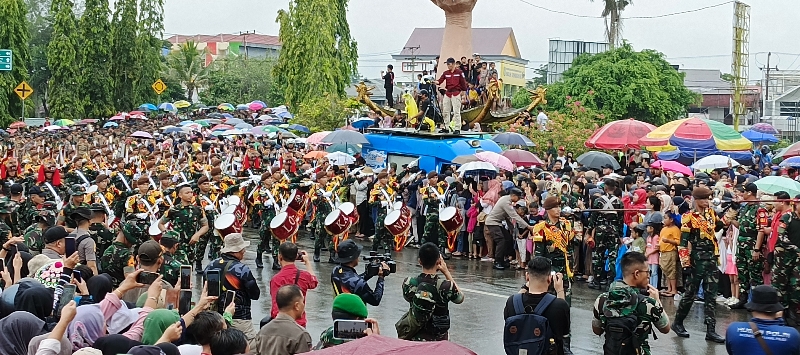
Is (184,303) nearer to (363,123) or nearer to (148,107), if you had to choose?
(363,123)

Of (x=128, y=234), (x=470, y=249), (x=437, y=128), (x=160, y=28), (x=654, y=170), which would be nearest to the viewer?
(x=128, y=234)

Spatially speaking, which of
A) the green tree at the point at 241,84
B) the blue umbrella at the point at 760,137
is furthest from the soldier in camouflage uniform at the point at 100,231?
the green tree at the point at 241,84

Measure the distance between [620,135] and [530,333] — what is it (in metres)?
16.9

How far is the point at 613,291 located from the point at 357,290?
221cm

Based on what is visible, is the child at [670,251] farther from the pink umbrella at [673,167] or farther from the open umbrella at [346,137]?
the open umbrella at [346,137]

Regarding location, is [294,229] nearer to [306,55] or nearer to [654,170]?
[654,170]

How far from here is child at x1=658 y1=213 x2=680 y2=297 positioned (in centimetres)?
1503

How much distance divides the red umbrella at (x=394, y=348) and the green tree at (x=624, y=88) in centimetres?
4408

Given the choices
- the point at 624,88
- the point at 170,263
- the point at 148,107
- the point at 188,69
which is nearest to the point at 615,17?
the point at 624,88

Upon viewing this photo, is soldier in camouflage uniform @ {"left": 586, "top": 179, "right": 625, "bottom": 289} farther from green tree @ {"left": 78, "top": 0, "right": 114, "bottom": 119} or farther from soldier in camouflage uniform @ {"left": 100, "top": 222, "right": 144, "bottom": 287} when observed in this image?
green tree @ {"left": 78, "top": 0, "right": 114, "bottom": 119}

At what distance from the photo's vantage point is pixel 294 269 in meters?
9.80

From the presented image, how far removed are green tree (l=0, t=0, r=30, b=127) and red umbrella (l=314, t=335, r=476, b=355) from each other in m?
55.6

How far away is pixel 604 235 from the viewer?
1667cm

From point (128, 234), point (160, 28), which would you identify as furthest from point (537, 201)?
point (160, 28)
